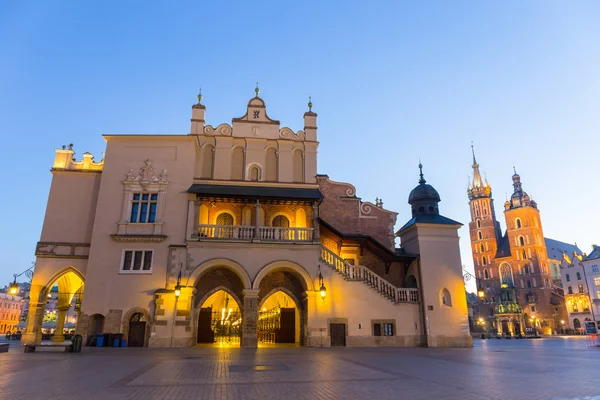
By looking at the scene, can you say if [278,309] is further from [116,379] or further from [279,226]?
[116,379]

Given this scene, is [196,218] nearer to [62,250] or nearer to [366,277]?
[62,250]

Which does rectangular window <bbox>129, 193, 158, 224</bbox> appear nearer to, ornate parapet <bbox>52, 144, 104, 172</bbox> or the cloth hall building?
the cloth hall building

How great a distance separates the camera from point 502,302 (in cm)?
8394

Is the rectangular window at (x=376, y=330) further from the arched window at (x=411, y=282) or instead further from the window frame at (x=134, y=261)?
the window frame at (x=134, y=261)

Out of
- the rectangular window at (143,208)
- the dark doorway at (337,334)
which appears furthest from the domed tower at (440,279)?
the rectangular window at (143,208)

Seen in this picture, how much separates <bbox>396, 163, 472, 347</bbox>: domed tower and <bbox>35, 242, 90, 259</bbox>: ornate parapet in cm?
2289

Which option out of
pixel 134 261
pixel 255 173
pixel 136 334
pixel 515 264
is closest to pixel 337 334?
pixel 136 334

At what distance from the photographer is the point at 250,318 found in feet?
81.7

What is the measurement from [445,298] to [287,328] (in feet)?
36.9

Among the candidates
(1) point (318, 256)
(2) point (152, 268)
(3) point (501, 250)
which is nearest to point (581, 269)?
(3) point (501, 250)

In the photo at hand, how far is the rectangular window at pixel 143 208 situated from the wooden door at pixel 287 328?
11.4 meters

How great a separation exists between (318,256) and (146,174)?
12900 mm

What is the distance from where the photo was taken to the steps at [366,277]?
88.1ft

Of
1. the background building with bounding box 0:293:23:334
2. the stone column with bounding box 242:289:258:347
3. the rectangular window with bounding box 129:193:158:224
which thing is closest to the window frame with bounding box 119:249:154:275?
the rectangular window with bounding box 129:193:158:224
